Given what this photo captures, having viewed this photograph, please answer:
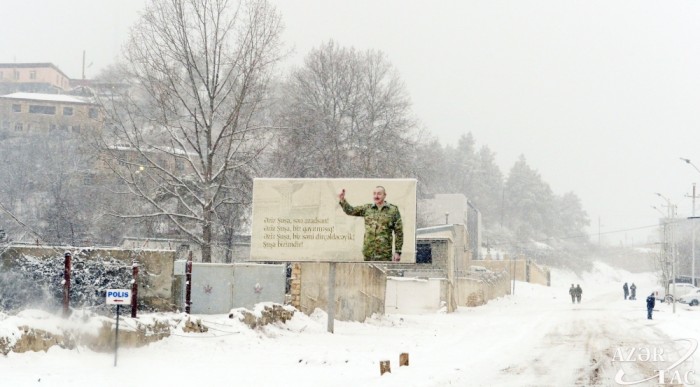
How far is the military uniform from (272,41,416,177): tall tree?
22.9 metres

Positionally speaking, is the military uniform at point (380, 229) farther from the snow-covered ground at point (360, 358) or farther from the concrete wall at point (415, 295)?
the concrete wall at point (415, 295)

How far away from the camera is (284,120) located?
4266cm

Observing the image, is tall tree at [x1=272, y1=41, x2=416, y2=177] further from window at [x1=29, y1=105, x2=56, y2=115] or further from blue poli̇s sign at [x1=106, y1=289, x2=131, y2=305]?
window at [x1=29, y1=105, x2=56, y2=115]

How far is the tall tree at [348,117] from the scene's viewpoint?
51.9 metres

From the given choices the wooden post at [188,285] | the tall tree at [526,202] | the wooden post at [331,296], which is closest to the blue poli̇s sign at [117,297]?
the wooden post at [188,285]

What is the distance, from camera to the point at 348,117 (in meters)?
56.6

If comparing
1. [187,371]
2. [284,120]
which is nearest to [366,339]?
[187,371]

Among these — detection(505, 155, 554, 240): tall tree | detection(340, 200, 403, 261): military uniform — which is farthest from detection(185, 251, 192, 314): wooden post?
detection(505, 155, 554, 240): tall tree

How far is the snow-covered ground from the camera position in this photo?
15172 mm

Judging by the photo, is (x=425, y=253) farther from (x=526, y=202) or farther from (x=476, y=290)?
(x=526, y=202)

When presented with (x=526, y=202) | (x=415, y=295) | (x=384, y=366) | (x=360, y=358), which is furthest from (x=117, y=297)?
(x=526, y=202)

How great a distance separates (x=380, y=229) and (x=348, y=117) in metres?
30.0

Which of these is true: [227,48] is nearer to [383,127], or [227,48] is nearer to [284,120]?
[284,120]

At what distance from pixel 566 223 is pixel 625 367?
6090 inches
